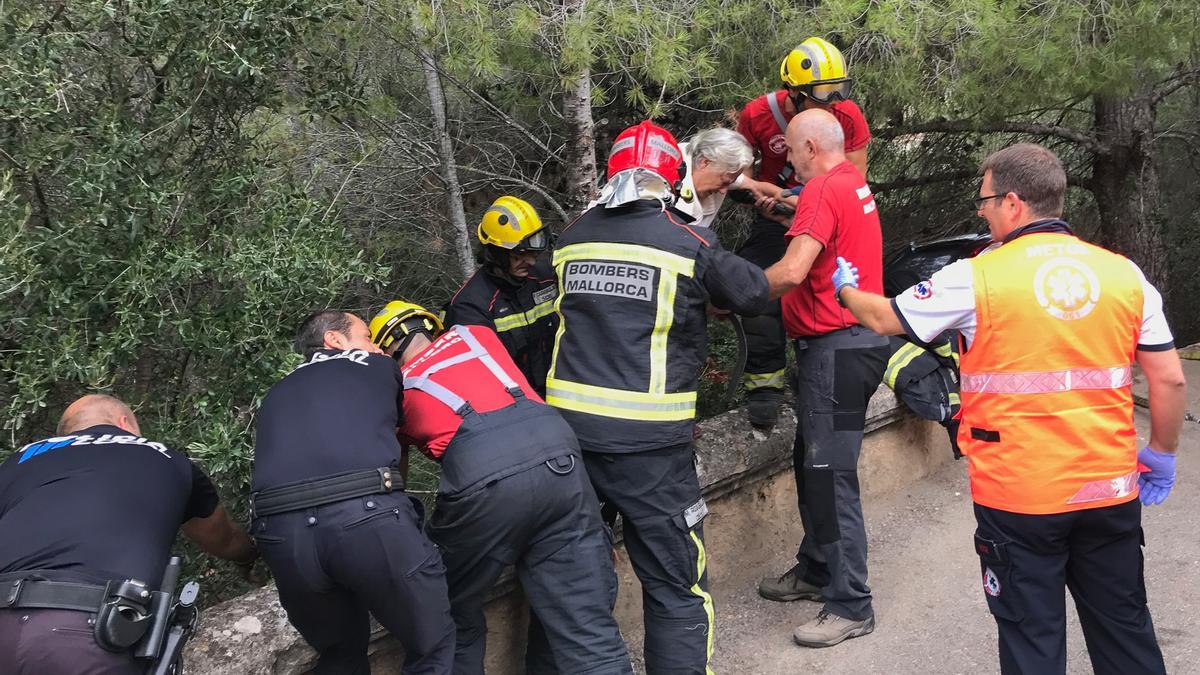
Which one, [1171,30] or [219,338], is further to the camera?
[1171,30]

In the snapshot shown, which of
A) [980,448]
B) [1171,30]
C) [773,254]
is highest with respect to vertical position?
[1171,30]

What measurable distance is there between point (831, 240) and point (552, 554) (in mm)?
1603

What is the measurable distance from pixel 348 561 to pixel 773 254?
2752 millimetres

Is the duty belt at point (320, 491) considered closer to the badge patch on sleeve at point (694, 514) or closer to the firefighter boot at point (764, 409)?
the badge patch on sleeve at point (694, 514)

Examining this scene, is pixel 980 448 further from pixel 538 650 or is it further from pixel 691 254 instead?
pixel 538 650

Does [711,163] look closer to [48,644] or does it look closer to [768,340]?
[768,340]

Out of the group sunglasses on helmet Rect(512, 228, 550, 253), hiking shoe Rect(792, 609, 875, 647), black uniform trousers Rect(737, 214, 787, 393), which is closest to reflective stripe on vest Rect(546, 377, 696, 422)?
sunglasses on helmet Rect(512, 228, 550, 253)

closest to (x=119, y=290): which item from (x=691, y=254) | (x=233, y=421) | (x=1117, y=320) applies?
(x=233, y=421)

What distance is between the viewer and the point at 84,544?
2.40 meters

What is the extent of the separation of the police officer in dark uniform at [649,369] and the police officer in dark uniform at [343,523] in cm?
69

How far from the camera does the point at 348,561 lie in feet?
8.64

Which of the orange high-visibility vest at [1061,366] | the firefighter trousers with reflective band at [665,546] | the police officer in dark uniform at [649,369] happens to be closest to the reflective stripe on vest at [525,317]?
the police officer in dark uniform at [649,369]

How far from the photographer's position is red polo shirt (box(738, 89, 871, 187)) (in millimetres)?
4477

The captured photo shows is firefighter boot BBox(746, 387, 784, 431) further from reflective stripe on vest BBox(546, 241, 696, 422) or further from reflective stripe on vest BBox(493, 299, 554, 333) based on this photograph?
reflective stripe on vest BBox(546, 241, 696, 422)
